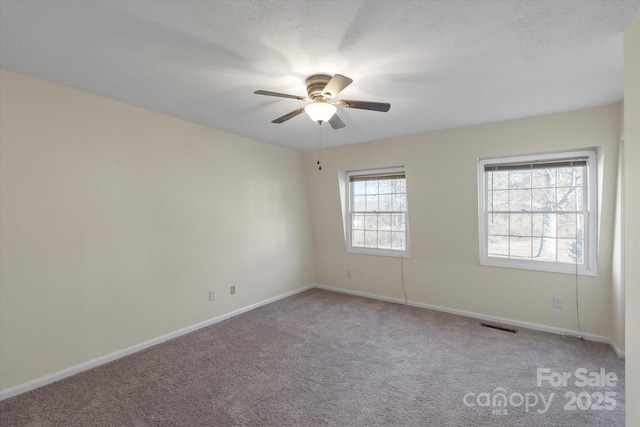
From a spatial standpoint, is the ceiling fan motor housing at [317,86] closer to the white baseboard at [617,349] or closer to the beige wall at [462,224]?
the beige wall at [462,224]

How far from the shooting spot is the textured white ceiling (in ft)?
5.02

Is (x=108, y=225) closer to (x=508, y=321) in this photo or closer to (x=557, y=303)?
(x=508, y=321)

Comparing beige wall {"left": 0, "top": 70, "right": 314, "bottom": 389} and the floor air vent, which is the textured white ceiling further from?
the floor air vent

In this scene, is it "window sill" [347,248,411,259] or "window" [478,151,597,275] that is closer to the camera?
"window" [478,151,597,275]

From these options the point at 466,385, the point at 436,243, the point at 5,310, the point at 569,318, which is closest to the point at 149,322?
the point at 5,310

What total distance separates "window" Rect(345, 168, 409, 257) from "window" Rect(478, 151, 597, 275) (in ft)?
3.62

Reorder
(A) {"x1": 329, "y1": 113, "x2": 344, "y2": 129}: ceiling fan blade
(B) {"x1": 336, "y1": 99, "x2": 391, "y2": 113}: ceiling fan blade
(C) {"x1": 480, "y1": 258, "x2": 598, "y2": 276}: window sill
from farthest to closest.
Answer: (C) {"x1": 480, "y1": 258, "x2": 598, "y2": 276}: window sill < (A) {"x1": 329, "y1": 113, "x2": 344, "y2": 129}: ceiling fan blade < (B) {"x1": 336, "y1": 99, "x2": 391, "y2": 113}: ceiling fan blade

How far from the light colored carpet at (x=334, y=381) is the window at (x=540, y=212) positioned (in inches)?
33.8

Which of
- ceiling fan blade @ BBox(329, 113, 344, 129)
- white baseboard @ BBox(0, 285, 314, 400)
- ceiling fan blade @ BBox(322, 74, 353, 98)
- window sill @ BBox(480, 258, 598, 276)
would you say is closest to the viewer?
ceiling fan blade @ BBox(322, 74, 353, 98)

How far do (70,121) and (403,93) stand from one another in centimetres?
285

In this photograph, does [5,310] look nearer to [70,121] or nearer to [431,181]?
[70,121]

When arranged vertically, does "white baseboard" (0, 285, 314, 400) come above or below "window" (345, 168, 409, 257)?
below

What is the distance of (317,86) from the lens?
221 centimetres

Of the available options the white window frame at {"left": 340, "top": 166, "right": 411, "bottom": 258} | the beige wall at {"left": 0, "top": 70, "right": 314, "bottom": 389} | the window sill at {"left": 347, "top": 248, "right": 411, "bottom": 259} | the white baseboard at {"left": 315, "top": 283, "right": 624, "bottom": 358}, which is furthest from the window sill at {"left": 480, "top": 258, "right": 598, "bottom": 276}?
the beige wall at {"left": 0, "top": 70, "right": 314, "bottom": 389}
